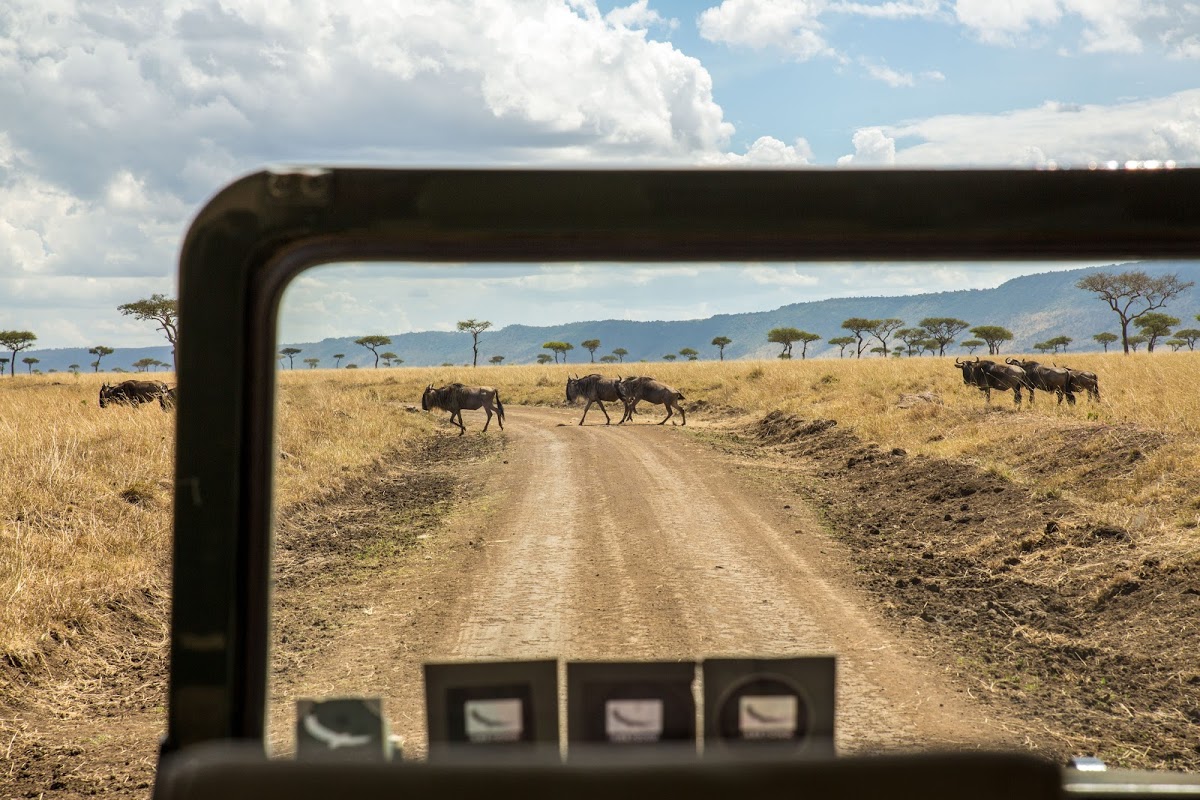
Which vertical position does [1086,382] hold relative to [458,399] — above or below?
above

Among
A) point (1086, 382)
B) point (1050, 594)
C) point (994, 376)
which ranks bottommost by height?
point (1050, 594)

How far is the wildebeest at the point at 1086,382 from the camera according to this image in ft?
55.1

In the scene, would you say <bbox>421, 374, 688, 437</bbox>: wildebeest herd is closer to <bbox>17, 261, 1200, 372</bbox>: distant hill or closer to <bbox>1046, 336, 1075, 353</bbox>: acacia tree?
<bbox>1046, 336, 1075, 353</bbox>: acacia tree

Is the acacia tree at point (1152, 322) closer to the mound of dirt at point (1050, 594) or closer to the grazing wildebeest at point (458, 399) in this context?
the mound of dirt at point (1050, 594)

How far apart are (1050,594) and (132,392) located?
22.7m

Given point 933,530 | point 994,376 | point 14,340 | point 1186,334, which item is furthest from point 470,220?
point 14,340

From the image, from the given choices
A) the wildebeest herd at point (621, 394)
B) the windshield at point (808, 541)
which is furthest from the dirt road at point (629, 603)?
the wildebeest herd at point (621, 394)

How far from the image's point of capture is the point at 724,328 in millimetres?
1524

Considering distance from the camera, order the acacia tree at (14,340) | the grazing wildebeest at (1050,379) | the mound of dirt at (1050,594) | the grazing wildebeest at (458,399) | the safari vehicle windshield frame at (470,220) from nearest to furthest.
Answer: the safari vehicle windshield frame at (470,220) < the mound of dirt at (1050,594) < the grazing wildebeest at (1050,379) < the grazing wildebeest at (458,399) < the acacia tree at (14,340)

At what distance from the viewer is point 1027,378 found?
1931 cm

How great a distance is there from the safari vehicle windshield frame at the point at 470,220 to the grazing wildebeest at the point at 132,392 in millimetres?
23714

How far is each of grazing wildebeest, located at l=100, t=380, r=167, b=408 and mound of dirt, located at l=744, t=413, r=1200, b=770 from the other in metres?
17.4

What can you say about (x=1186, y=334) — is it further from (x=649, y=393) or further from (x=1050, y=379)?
(x=649, y=393)

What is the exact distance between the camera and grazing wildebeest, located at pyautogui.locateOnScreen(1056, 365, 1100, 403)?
16781 mm
